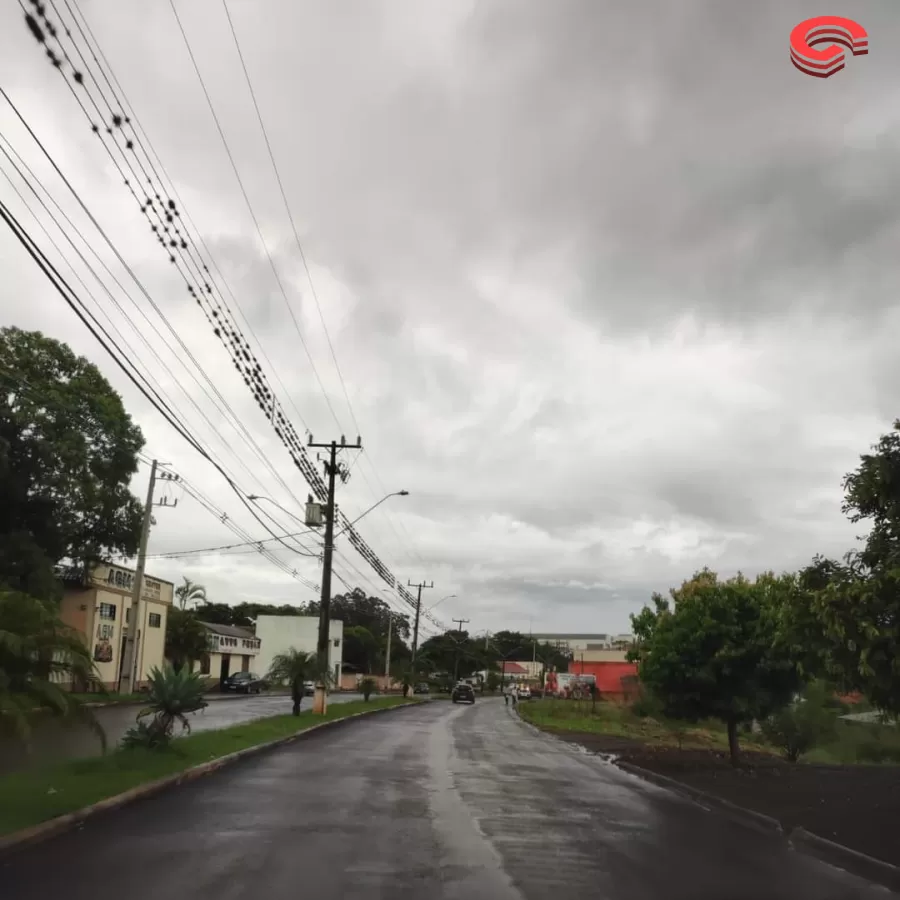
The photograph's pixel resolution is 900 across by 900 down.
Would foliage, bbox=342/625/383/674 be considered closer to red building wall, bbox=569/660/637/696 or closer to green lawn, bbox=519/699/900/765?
red building wall, bbox=569/660/637/696

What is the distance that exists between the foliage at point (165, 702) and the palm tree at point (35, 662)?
6.17m

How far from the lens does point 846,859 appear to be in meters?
9.67

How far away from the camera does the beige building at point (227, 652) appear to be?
7044cm

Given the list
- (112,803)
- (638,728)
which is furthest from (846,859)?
(638,728)

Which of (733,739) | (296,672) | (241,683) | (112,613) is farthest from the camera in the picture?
(241,683)

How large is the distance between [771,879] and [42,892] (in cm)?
637

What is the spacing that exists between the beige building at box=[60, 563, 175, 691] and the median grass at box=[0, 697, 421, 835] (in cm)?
2439

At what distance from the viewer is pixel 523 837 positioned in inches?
407

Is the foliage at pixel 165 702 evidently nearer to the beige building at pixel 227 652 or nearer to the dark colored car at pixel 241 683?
the dark colored car at pixel 241 683

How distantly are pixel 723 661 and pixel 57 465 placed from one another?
1020 inches

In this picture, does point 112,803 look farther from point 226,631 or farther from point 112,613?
point 226,631

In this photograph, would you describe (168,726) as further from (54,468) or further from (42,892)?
(54,468)

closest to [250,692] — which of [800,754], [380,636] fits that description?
[800,754]

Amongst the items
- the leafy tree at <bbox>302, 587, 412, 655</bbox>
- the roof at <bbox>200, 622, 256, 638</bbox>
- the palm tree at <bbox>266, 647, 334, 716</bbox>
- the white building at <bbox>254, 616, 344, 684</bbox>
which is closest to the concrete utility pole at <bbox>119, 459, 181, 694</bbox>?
the palm tree at <bbox>266, 647, 334, 716</bbox>
